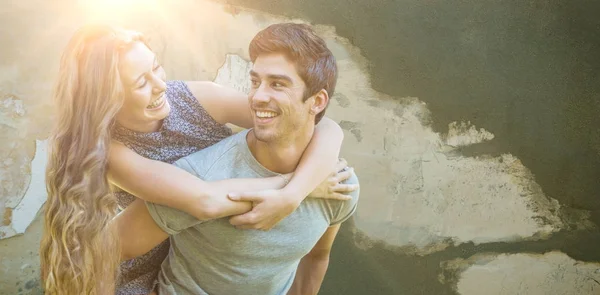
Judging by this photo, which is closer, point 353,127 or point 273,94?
point 273,94

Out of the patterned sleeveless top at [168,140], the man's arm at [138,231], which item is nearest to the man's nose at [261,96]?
the patterned sleeveless top at [168,140]

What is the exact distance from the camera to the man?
1.72 m

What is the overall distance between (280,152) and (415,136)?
1.42 m

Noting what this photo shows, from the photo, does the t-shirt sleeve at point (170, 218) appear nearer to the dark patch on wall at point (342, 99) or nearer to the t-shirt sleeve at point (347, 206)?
the t-shirt sleeve at point (347, 206)

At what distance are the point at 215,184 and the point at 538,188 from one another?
2.11 m

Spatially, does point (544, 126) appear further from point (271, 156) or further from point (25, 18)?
point (25, 18)

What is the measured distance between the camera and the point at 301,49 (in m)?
1.73

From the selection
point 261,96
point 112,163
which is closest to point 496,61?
point 261,96

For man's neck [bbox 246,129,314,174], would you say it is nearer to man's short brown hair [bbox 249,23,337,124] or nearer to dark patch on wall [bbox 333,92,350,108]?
man's short brown hair [bbox 249,23,337,124]

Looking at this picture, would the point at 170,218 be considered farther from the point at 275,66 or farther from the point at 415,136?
the point at 415,136

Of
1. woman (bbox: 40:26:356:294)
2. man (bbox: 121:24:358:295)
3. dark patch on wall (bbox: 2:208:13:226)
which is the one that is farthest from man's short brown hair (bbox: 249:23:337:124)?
dark patch on wall (bbox: 2:208:13:226)

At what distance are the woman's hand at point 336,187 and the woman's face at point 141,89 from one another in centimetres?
51

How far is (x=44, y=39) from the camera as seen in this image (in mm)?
2551

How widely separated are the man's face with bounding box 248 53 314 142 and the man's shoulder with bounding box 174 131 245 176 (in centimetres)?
14
